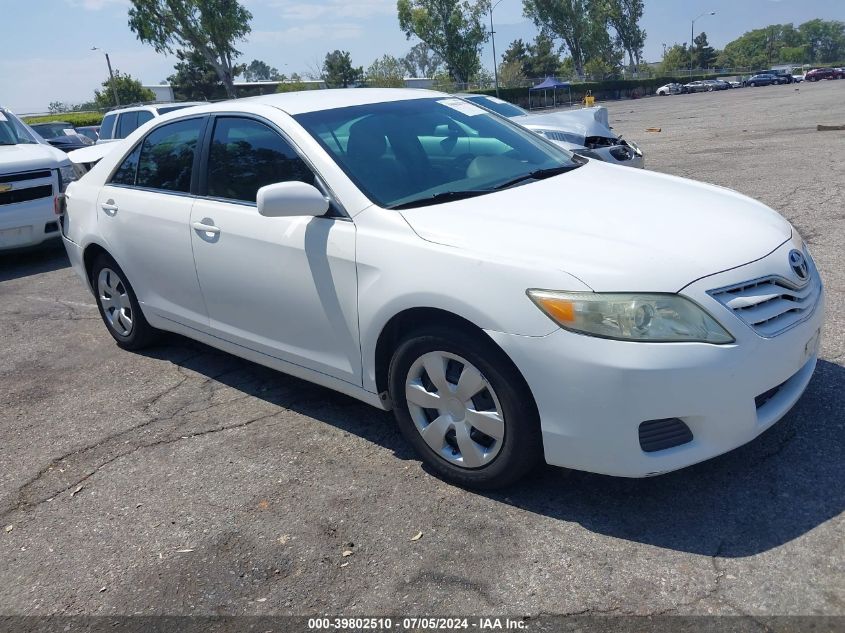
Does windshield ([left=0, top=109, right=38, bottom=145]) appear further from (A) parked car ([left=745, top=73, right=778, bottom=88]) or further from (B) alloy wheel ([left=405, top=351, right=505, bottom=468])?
(A) parked car ([left=745, top=73, right=778, bottom=88])

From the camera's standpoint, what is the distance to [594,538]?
288 centimetres


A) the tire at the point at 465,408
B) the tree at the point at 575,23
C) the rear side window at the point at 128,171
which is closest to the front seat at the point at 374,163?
the tire at the point at 465,408

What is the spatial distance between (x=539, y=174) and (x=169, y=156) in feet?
7.39

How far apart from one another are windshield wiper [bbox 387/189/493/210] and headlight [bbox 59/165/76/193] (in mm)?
6888

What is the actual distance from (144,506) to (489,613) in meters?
1.73

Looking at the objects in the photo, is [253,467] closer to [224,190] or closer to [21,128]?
[224,190]

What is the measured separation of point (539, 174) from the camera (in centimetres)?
395

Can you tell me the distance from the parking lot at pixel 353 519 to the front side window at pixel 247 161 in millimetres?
1222

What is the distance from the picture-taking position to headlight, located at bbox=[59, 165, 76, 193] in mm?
9016

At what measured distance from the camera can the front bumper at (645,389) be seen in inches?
106

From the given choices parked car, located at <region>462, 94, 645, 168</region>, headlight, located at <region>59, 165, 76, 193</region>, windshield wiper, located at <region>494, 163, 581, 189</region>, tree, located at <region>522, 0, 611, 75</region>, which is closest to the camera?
windshield wiper, located at <region>494, 163, 581, 189</region>

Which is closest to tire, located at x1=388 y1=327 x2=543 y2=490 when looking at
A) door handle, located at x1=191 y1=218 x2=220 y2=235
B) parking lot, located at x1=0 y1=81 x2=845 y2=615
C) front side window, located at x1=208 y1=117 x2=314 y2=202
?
parking lot, located at x1=0 y1=81 x2=845 y2=615

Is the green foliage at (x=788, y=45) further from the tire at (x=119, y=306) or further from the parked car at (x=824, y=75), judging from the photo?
the tire at (x=119, y=306)

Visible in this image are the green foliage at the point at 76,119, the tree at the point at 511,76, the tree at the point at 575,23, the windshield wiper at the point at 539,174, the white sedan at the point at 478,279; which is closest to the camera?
the white sedan at the point at 478,279
